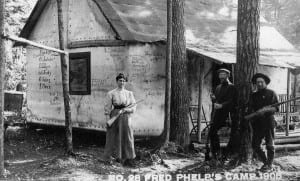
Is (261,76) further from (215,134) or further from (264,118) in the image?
(215,134)

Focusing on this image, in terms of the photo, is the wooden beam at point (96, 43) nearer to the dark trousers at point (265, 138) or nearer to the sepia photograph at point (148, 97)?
the sepia photograph at point (148, 97)

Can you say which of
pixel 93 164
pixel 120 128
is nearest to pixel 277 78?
pixel 120 128

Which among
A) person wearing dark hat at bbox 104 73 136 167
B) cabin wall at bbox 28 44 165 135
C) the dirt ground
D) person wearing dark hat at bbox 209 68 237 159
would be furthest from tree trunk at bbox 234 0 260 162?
cabin wall at bbox 28 44 165 135

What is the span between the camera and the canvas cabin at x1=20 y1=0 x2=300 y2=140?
1057 cm

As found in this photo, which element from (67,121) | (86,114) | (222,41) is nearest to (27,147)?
(86,114)

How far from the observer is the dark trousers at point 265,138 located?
25.0ft

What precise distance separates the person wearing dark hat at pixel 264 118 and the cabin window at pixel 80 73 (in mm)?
5143

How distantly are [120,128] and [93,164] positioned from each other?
0.93 metres

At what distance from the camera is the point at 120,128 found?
7969 mm

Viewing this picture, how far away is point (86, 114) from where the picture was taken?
37.1ft

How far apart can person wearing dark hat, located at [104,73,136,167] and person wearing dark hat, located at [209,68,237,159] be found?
1703 millimetres

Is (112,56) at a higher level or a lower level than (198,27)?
lower

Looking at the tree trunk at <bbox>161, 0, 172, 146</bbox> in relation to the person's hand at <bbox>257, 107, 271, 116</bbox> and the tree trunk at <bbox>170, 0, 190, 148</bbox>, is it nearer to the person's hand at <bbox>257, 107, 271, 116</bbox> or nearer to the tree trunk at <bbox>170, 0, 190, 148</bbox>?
the tree trunk at <bbox>170, 0, 190, 148</bbox>

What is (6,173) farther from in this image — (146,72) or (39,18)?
(39,18)
